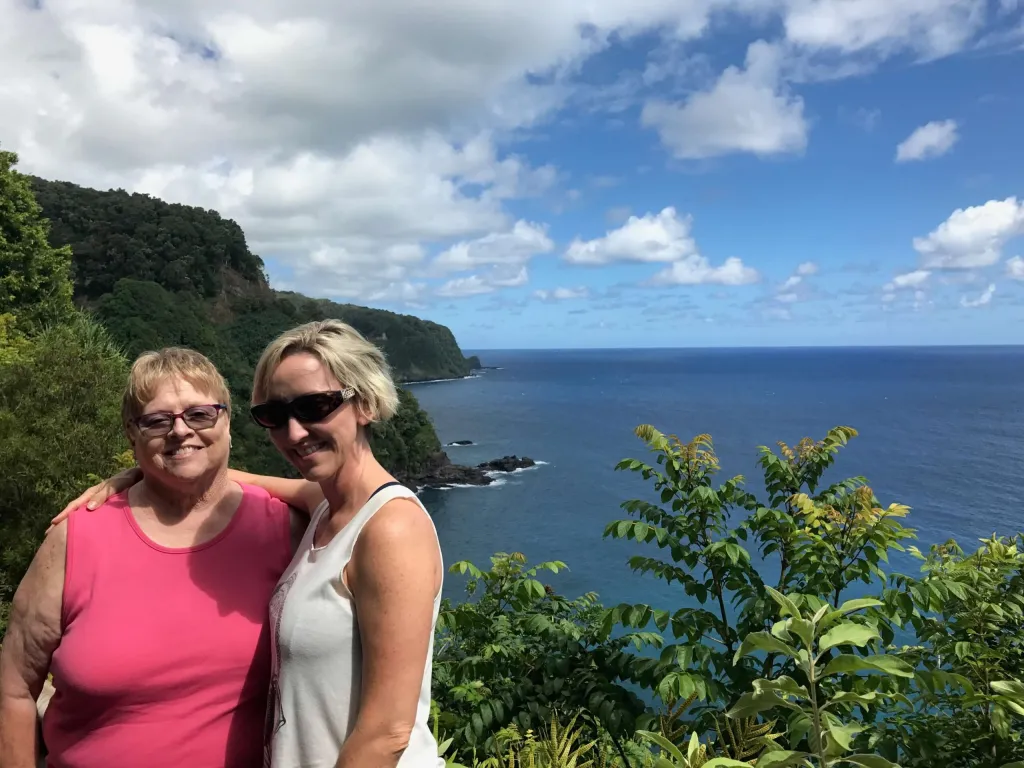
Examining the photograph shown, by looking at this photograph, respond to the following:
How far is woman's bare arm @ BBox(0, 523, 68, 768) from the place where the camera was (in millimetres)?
1863

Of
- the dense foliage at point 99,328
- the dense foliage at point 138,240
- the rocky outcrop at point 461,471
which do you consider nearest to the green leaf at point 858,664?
the dense foliage at point 99,328

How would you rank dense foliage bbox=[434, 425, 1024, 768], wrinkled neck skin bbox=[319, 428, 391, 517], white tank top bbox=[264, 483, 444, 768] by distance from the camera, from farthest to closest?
dense foliage bbox=[434, 425, 1024, 768]
wrinkled neck skin bbox=[319, 428, 391, 517]
white tank top bbox=[264, 483, 444, 768]

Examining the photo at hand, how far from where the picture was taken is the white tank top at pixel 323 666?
1571 mm

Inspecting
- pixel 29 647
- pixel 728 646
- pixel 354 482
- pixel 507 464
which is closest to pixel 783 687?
pixel 354 482

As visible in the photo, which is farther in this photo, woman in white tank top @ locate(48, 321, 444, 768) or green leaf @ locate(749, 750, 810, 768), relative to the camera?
woman in white tank top @ locate(48, 321, 444, 768)

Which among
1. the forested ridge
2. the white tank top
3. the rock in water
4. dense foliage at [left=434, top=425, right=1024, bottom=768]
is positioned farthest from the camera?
the rock in water

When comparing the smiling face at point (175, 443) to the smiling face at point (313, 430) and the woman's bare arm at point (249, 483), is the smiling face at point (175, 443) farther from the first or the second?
the smiling face at point (313, 430)

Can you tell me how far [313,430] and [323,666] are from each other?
59 cm

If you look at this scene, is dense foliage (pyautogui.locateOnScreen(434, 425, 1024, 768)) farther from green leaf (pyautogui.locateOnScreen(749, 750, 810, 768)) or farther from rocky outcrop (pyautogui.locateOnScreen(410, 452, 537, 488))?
rocky outcrop (pyautogui.locateOnScreen(410, 452, 537, 488))

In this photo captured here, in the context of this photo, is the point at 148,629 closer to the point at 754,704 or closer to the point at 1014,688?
the point at 754,704

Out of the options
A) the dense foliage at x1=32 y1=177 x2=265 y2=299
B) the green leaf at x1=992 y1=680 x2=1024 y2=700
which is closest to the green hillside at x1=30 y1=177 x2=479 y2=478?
the dense foliage at x1=32 y1=177 x2=265 y2=299

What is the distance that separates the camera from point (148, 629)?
6.09ft

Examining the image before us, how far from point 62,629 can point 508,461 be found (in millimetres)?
59492

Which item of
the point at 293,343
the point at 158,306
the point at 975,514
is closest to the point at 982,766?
the point at 293,343
